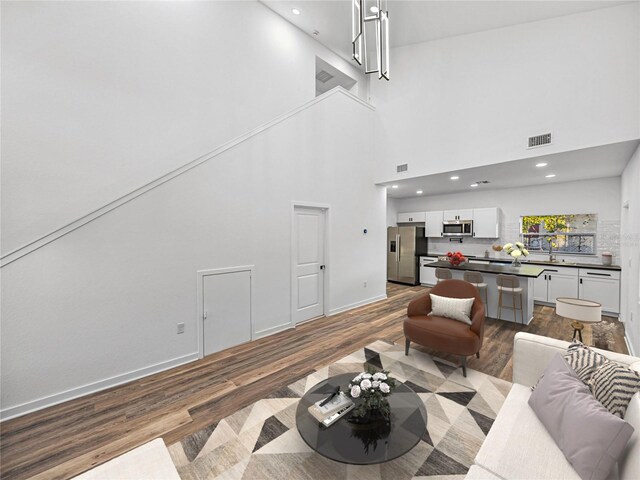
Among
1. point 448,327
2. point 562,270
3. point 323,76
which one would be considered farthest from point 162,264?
point 562,270

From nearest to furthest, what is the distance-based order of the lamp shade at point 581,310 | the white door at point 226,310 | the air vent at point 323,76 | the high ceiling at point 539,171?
the lamp shade at point 581,310 < the white door at point 226,310 < the high ceiling at point 539,171 < the air vent at point 323,76

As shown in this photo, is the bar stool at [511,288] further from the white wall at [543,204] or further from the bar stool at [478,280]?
the white wall at [543,204]

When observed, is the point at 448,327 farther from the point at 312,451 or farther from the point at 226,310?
the point at 226,310

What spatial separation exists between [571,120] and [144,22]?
565 cm

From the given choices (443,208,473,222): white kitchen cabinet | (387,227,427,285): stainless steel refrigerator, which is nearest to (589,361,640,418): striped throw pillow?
(443,208,473,222): white kitchen cabinet

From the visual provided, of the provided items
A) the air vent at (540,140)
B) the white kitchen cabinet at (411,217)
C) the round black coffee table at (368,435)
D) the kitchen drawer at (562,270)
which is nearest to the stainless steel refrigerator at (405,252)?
the white kitchen cabinet at (411,217)

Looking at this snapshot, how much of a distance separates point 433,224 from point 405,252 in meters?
1.11

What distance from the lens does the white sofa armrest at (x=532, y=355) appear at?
78.2 inches

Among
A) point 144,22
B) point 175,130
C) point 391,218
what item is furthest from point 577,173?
point 144,22

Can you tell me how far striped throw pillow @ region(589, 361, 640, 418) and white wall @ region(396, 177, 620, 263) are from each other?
18.0 feet

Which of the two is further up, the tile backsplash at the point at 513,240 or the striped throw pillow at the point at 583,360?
the tile backsplash at the point at 513,240

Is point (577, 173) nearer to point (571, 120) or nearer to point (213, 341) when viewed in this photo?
point (571, 120)

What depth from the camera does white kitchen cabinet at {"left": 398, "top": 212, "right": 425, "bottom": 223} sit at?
7.80 m

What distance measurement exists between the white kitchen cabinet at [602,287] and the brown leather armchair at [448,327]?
11.4 ft
